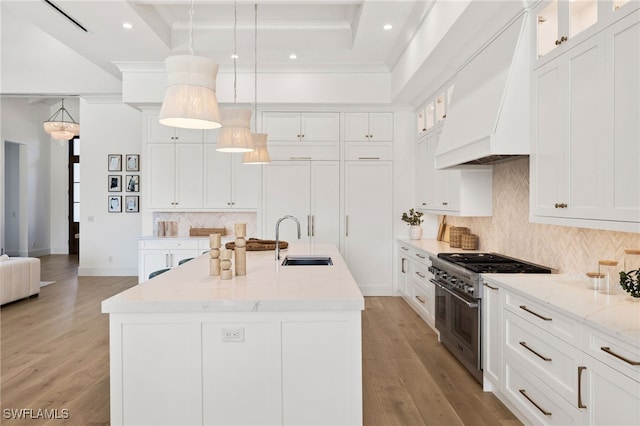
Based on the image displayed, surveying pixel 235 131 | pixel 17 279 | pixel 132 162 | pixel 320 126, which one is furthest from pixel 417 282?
pixel 132 162

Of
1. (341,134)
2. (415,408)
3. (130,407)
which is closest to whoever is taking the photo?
(130,407)

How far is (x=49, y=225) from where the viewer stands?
10742mm

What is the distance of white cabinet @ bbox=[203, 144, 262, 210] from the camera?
20.5 ft

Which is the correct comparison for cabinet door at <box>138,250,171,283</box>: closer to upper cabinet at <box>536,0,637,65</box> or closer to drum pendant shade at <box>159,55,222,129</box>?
drum pendant shade at <box>159,55,222,129</box>

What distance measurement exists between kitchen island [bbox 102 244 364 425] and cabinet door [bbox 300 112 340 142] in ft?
13.9

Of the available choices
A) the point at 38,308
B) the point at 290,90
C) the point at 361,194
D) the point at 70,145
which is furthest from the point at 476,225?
the point at 70,145

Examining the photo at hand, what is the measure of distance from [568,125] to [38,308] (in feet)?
20.2

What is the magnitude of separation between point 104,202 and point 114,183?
0.40 meters

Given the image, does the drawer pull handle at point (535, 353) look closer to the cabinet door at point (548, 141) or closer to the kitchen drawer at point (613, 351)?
the kitchen drawer at point (613, 351)

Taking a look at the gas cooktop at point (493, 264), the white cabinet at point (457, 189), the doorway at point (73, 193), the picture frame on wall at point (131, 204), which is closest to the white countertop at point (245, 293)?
the gas cooktop at point (493, 264)

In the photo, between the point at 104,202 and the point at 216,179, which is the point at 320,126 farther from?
the point at 104,202

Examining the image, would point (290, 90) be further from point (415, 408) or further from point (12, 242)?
point (12, 242)

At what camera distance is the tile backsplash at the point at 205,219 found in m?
6.59

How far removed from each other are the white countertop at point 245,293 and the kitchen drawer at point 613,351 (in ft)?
3.41
